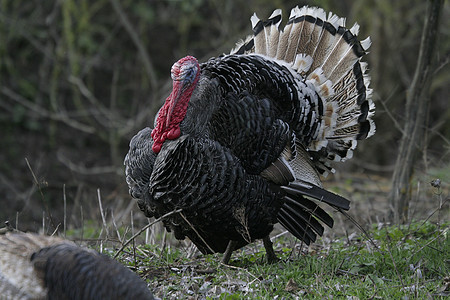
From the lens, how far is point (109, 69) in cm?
1414

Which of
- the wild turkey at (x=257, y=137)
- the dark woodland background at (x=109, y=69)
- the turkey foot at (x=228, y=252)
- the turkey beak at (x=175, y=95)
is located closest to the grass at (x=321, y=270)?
the turkey foot at (x=228, y=252)

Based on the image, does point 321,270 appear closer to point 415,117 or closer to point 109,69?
point 415,117

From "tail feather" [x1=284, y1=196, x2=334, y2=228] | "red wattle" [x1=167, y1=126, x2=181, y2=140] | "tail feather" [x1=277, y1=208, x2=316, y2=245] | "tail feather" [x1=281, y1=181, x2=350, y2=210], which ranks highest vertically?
"red wattle" [x1=167, y1=126, x2=181, y2=140]

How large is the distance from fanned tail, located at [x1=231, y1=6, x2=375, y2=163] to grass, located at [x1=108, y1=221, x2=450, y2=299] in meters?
0.89

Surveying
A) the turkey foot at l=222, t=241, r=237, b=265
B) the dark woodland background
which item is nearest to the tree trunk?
the turkey foot at l=222, t=241, r=237, b=265

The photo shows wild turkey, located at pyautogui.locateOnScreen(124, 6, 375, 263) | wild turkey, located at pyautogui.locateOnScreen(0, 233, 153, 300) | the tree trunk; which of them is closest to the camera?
wild turkey, located at pyautogui.locateOnScreen(0, 233, 153, 300)

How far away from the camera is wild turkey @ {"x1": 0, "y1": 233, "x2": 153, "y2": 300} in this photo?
141 inches

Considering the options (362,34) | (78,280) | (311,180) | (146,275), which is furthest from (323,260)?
(362,34)

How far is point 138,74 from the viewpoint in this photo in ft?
46.3

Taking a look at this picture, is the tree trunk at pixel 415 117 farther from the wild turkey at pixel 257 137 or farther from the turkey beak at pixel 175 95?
the turkey beak at pixel 175 95

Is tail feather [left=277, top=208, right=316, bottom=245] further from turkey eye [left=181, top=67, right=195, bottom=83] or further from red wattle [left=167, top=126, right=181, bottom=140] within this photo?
turkey eye [left=181, top=67, right=195, bottom=83]

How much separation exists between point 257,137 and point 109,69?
32.5ft

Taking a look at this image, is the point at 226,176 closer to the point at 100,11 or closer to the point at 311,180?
the point at 311,180

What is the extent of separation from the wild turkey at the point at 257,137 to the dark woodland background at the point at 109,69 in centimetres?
494
